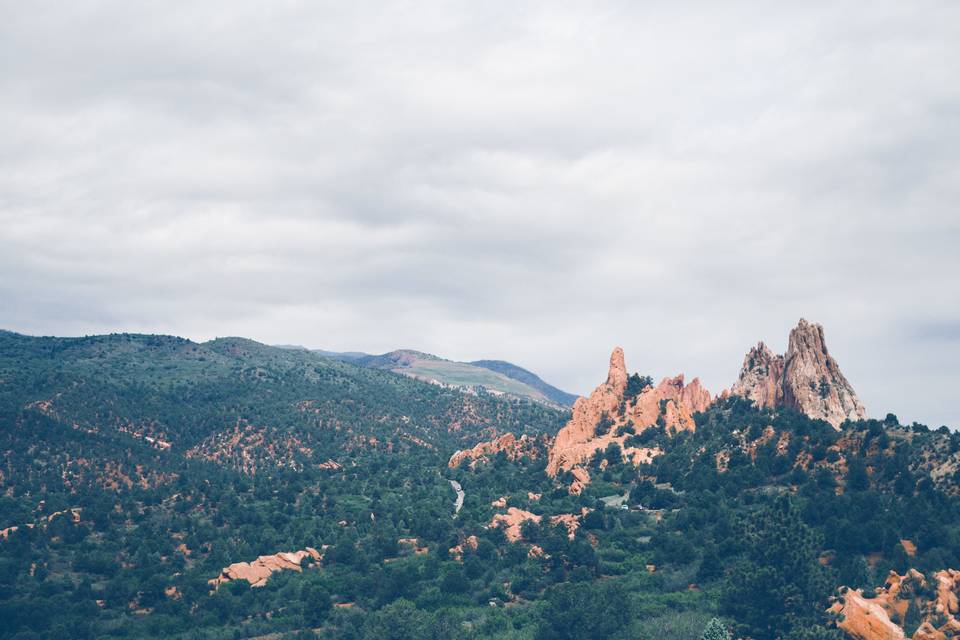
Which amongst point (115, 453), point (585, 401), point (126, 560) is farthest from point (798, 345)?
point (115, 453)

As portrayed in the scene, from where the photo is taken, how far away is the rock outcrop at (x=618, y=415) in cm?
12875

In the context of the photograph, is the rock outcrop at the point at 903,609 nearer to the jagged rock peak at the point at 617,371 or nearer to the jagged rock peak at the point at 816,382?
the jagged rock peak at the point at 816,382

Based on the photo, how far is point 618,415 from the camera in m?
136

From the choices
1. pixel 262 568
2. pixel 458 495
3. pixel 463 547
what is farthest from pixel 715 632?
pixel 458 495

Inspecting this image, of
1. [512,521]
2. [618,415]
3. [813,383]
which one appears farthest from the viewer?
[618,415]

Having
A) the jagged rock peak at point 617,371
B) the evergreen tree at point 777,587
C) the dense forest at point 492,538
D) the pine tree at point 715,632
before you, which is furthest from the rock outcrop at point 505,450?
the pine tree at point 715,632

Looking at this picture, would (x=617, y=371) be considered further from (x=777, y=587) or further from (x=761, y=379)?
(x=777, y=587)

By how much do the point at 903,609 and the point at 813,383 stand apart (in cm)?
5386

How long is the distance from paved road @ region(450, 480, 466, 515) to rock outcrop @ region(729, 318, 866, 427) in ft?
149

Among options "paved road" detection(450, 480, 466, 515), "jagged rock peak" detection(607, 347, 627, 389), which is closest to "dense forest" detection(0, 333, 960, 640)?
"paved road" detection(450, 480, 466, 515)

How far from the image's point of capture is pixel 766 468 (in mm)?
102938

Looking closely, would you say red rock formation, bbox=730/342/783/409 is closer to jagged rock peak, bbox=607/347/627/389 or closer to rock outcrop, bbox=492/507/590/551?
jagged rock peak, bbox=607/347/627/389

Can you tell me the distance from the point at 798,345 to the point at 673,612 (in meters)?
53.7

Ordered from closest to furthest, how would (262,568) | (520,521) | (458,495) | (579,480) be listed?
(262,568) < (520,521) < (579,480) < (458,495)
